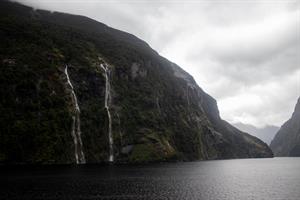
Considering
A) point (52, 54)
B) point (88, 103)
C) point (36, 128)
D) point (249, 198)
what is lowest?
point (249, 198)

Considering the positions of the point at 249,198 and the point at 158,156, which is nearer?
the point at 249,198

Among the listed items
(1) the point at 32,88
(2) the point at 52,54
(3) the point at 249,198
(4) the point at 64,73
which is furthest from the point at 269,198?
(2) the point at 52,54

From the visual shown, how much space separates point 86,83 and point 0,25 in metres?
57.0

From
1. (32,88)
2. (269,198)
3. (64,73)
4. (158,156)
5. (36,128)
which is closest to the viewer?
(269,198)

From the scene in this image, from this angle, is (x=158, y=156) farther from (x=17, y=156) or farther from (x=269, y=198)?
(x=269, y=198)

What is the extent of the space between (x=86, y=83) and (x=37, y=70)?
29.4 meters

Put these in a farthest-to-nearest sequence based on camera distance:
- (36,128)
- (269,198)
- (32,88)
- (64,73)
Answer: (64,73) < (32,88) < (36,128) < (269,198)

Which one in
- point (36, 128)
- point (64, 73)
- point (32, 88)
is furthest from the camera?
point (64, 73)

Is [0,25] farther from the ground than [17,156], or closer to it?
farther from the ground

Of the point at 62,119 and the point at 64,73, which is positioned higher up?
the point at 64,73

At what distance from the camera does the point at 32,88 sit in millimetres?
162875

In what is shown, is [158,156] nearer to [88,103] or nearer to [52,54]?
[88,103]

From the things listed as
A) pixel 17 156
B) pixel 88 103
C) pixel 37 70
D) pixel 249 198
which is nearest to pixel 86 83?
pixel 88 103

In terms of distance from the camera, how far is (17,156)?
465ft
